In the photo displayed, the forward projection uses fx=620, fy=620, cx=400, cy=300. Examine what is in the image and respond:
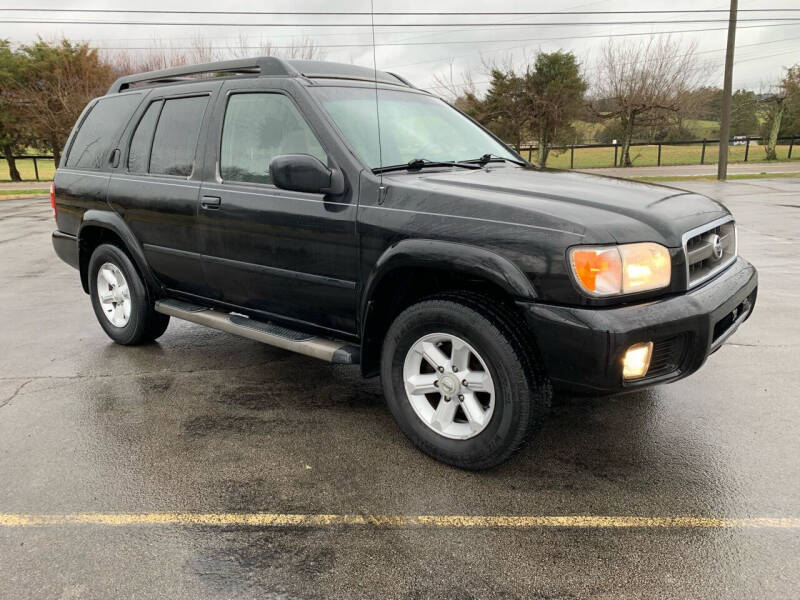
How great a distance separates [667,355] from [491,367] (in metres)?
0.77

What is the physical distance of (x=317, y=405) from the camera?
12.9 ft

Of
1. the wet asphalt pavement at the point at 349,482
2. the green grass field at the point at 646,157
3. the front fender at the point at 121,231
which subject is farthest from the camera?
the green grass field at the point at 646,157

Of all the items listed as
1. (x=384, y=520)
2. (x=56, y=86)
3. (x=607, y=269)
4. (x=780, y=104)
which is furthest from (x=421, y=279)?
→ (x=780, y=104)

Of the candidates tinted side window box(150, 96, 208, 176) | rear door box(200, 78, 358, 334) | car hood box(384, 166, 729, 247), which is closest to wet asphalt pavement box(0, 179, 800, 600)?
rear door box(200, 78, 358, 334)

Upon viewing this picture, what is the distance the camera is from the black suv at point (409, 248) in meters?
2.68

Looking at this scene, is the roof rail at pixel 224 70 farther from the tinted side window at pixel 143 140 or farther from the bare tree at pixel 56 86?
the bare tree at pixel 56 86

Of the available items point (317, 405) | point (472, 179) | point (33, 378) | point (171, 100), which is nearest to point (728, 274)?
point (472, 179)

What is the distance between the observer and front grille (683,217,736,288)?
9.64 ft

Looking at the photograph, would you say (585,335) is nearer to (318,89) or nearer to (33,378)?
(318,89)

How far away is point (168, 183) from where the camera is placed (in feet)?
14.1

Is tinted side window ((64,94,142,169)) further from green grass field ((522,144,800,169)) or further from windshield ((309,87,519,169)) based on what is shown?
green grass field ((522,144,800,169))

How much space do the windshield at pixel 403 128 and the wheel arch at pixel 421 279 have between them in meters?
0.64

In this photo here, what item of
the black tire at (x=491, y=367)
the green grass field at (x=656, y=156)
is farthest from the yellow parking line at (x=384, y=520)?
the green grass field at (x=656, y=156)

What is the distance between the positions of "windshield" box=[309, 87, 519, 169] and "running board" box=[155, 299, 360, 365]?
3.40ft
